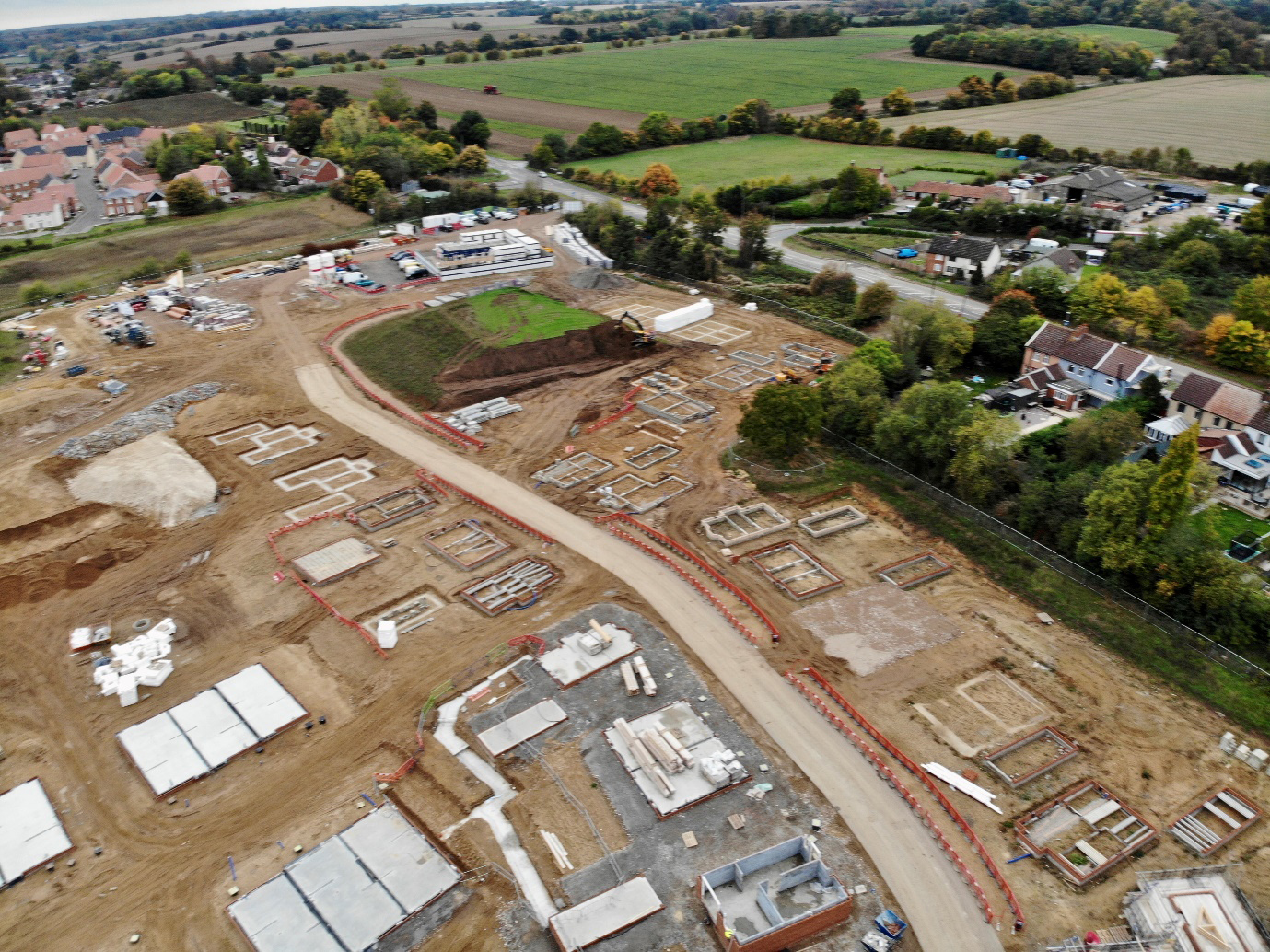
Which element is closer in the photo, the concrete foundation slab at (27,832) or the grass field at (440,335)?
the concrete foundation slab at (27,832)

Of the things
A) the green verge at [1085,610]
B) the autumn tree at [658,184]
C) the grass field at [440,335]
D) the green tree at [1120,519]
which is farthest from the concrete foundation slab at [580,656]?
the autumn tree at [658,184]

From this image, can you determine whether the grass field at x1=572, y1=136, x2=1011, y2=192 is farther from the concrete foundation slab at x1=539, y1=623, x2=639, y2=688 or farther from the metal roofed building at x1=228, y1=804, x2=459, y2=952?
the metal roofed building at x1=228, y1=804, x2=459, y2=952

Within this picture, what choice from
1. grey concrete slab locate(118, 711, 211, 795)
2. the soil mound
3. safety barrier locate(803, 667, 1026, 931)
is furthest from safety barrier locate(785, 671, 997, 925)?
the soil mound

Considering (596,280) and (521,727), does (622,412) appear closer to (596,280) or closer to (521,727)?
(596,280)

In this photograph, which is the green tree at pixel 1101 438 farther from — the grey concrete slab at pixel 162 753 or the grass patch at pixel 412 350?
the grey concrete slab at pixel 162 753

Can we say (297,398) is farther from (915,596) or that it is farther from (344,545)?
(915,596)

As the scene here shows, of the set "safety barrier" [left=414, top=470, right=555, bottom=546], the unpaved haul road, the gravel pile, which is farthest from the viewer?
the gravel pile
